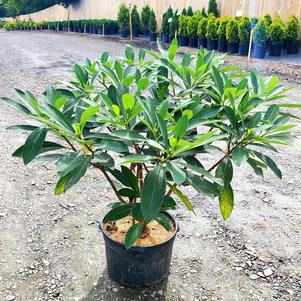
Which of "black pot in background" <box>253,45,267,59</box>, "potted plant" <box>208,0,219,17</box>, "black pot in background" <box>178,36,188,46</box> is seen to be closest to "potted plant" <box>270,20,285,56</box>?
"black pot in background" <box>253,45,267,59</box>

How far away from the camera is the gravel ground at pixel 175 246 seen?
82.4 inches

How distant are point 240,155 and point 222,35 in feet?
29.4

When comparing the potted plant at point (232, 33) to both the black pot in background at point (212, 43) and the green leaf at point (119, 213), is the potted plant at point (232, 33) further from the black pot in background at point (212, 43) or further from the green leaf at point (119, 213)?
the green leaf at point (119, 213)

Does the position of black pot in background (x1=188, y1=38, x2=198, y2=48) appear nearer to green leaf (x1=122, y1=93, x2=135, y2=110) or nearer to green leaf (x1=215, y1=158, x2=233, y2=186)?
green leaf (x1=215, y1=158, x2=233, y2=186)

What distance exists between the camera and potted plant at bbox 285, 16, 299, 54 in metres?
8.84

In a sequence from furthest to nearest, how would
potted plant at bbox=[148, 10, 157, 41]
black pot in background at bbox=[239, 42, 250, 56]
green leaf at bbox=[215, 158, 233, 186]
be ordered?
1. potted plant at bbox=[148, 10, 157, 41]
2. black pot in background at bbox=[239, 42, 250, 56]
3. green leaf at bbox=[215, 158, 233, 186]

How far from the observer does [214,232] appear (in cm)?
259

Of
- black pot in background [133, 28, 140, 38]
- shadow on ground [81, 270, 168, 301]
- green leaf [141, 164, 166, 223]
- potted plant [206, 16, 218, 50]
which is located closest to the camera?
green leaf [141, 164, 166, 223]

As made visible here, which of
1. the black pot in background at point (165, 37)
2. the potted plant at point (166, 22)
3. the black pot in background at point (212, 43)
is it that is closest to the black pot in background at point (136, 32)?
the black pot in background at point (165, 37)

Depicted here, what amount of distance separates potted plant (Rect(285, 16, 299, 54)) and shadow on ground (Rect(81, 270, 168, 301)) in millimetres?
8243

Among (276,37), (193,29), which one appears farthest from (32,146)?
(193,29)

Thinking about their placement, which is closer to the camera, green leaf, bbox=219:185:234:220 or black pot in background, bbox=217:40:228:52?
green leaf, bbox=219:185:234:220

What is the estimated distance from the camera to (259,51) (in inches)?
348

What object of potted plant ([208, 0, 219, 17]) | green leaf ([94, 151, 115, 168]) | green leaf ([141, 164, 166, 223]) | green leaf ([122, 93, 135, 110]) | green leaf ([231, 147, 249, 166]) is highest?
potted plant ([208, 0, 219, 17])
